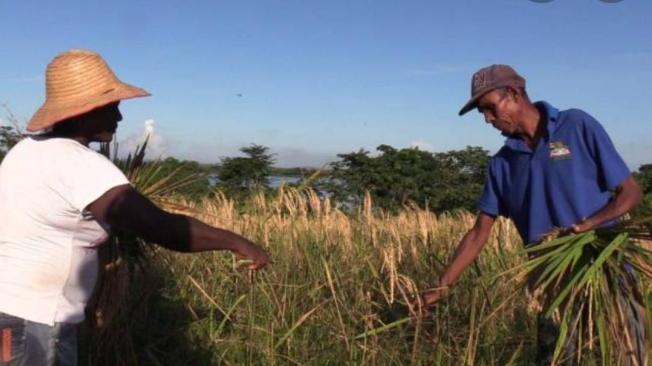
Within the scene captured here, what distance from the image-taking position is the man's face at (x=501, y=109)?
121 inches

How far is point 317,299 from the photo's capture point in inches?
175

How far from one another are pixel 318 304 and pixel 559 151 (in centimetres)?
145

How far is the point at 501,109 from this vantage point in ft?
10.2

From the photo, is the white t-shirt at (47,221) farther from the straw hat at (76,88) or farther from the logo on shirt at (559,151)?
the logo on shirt at (559,151)

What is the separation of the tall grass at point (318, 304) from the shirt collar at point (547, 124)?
59cm

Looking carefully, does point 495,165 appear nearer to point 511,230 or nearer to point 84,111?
point 84,111

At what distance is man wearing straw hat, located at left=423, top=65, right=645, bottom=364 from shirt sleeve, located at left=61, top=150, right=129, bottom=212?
163cm

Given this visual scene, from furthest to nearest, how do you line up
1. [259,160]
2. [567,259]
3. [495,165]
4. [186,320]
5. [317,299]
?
[259,160], [186,320], [317,299], [495,165], [567,259]

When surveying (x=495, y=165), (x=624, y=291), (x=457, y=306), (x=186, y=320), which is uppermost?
(x=495, y=165)

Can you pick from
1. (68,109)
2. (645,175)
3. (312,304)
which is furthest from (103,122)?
(645,175)

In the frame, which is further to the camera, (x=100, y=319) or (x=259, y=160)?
(x=259, y=160)

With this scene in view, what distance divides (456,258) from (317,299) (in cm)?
129

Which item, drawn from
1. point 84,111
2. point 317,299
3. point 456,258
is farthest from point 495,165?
point 84,111

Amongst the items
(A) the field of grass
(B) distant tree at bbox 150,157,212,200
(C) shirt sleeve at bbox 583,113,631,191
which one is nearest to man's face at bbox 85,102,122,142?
(A) the field of grass
